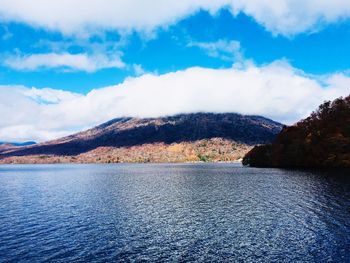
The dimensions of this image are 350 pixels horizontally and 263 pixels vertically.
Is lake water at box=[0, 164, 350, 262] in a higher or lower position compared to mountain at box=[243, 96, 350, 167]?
lower

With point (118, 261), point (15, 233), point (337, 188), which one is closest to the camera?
point (118, 261)

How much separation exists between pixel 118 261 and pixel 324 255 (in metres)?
22.7

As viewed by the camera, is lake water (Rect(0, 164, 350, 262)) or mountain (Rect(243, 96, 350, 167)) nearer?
lake water (Rect(0, 164, 350, 262))

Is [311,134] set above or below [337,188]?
above

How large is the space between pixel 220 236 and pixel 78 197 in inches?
2116

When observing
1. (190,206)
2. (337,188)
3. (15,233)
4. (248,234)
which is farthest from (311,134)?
(15,233)

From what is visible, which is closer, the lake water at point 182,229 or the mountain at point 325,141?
the lake water at point 182,229

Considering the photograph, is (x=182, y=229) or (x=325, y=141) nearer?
(x=182, y=229)

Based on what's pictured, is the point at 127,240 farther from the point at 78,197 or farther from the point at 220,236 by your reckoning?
the point at 78,197

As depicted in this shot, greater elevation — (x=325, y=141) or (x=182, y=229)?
(x=325, y=141)

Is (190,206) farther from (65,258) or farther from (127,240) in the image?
(65,258)

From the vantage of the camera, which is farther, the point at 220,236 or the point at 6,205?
the point at 6,205

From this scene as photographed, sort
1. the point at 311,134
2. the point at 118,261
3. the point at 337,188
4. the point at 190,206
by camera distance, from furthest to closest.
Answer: the point at 311,134 → the point at 337,188 → the point at 190,206 → the point at 118,261

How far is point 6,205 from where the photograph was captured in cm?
7562
